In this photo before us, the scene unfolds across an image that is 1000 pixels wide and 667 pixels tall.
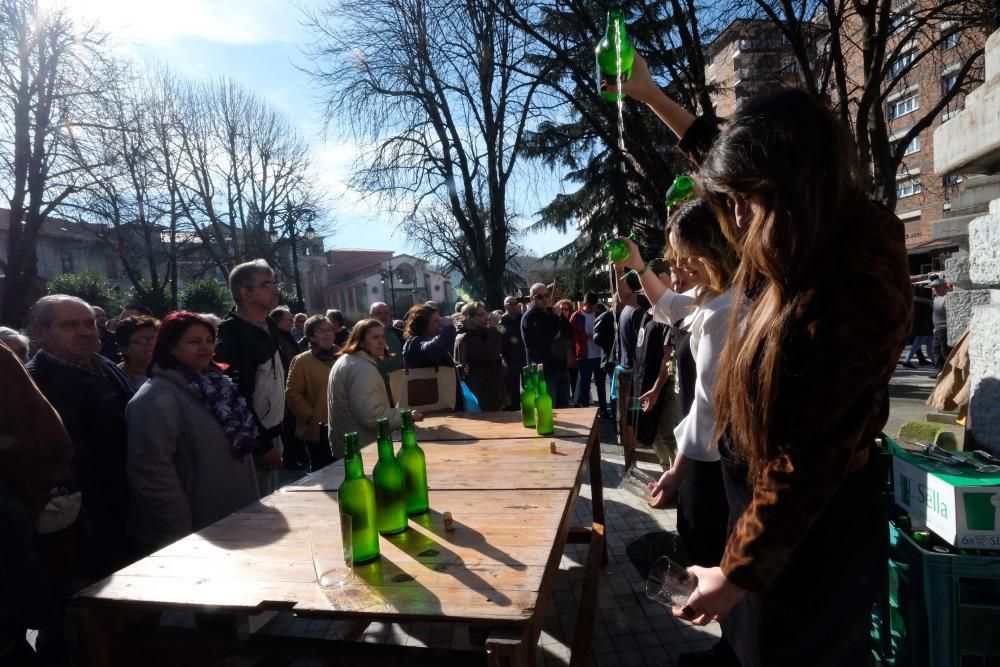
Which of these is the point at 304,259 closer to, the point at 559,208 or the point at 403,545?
the point at 559,208

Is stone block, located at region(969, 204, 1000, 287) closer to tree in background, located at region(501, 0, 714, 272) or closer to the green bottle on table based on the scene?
the green bottle on table

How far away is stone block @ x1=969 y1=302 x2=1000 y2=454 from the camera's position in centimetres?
226

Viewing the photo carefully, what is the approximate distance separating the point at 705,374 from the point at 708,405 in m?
0.12

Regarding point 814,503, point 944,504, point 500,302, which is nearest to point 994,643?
point 944,504

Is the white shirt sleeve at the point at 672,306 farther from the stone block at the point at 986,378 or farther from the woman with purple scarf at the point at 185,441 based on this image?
the woman with purple scarf at the point at 185,441

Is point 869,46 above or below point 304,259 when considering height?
below

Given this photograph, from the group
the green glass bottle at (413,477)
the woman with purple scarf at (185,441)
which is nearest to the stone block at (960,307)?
the green glass bottle at (413,477)

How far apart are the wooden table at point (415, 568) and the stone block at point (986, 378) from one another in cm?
170

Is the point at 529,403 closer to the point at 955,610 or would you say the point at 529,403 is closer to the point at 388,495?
the point at 388,495

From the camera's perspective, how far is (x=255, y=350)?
372 cm

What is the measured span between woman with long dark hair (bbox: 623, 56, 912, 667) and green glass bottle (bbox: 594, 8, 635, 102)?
763 mm

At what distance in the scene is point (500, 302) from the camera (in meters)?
14.9

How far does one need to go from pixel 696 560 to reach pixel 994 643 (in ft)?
3.01

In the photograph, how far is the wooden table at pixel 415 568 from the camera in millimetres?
1354
